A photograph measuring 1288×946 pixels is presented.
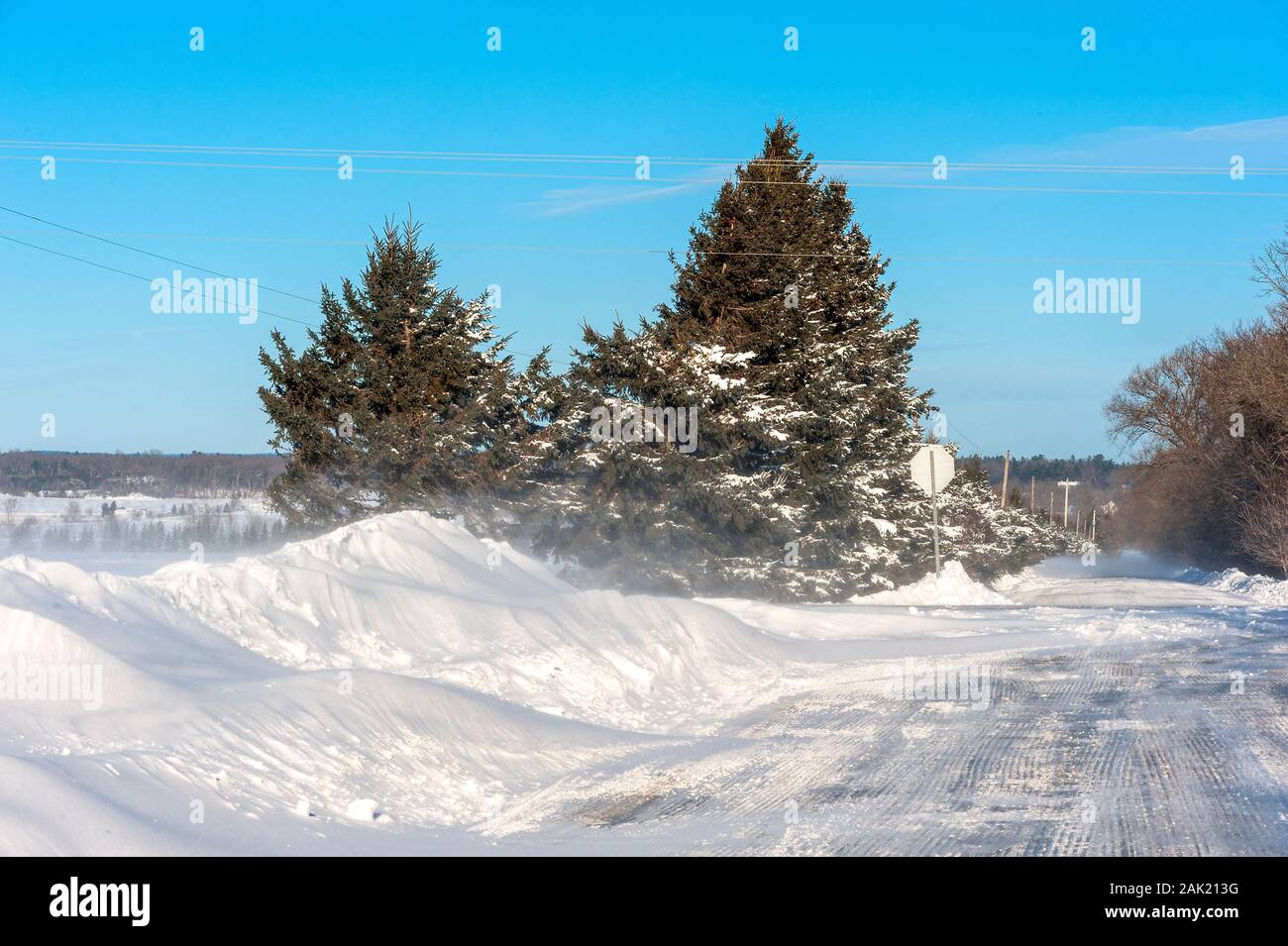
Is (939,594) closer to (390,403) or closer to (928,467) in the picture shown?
Result: (928,467)

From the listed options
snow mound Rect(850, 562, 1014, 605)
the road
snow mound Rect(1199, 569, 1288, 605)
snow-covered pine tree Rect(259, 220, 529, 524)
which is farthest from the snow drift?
snow mound Rect(1199, 569, 1288, 605)

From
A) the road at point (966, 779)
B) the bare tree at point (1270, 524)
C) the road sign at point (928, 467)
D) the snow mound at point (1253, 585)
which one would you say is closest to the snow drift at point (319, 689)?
the road at point (966, 779)

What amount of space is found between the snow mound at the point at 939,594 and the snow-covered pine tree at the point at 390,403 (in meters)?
11.7

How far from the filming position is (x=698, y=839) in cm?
711

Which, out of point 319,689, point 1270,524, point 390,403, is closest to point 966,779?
point 319,689

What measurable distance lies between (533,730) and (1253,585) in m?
36.2

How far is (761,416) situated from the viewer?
2814 cm

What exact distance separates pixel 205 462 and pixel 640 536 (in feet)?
36.0

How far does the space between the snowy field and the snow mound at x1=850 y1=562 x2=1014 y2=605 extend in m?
14.9

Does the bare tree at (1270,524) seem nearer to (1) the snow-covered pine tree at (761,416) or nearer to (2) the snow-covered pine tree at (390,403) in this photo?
(1) the snow-covered pine tree at (761,416)

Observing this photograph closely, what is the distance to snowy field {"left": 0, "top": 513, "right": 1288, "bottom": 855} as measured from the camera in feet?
22.7
